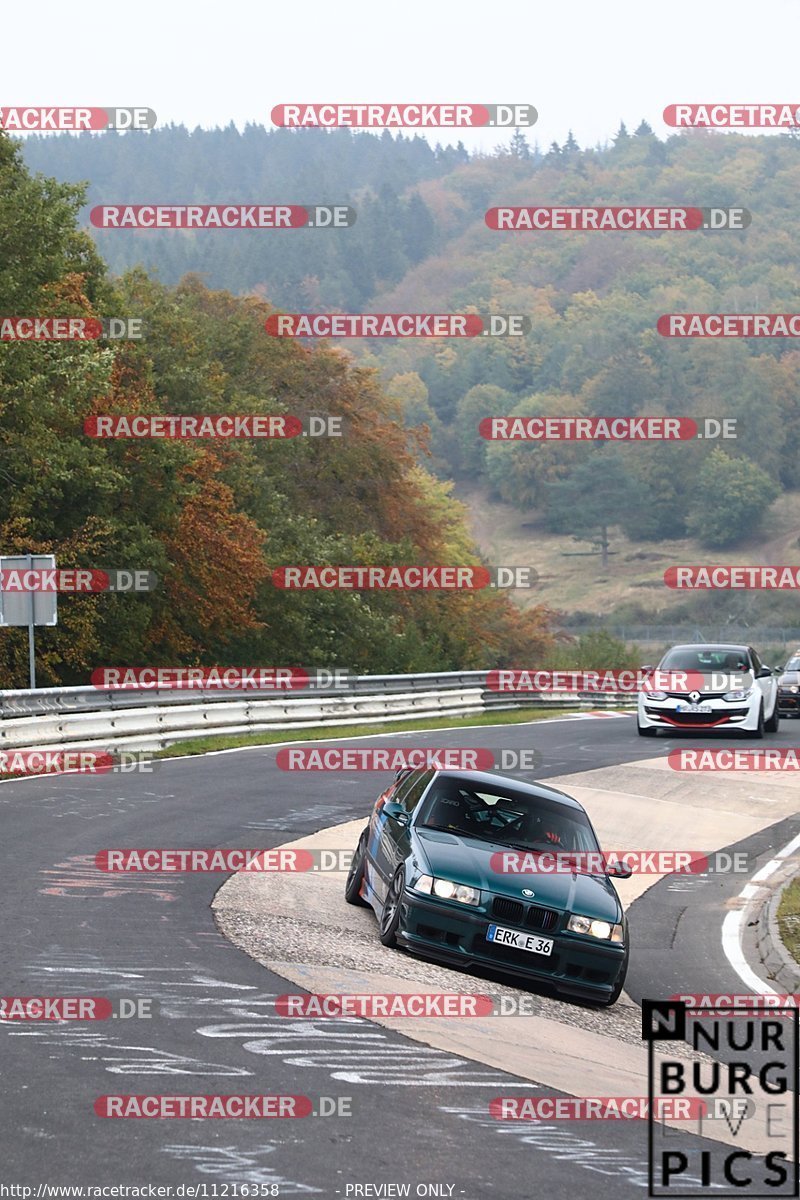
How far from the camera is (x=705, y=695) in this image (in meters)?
28.7

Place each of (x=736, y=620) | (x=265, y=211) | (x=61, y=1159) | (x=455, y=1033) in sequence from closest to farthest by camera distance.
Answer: (x=61, y=1159)
(x=455, y=1033)
(x=265, y=211)
(x=736, y=620)

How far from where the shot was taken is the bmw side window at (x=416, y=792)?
1212 centimetres

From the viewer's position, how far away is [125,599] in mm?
34750

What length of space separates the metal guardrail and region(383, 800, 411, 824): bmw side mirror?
10706mm

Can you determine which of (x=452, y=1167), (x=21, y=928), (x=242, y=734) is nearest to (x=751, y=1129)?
(x=452, y=1167)

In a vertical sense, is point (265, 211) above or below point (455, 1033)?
above

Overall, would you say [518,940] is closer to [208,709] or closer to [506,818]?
[506,818]

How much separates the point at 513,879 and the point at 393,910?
87 cm

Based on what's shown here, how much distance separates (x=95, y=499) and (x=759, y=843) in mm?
19555

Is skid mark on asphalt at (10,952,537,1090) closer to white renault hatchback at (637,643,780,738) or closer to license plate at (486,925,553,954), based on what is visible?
license plate at (486,925,553,954)

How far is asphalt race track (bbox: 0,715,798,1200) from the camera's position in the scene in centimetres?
616

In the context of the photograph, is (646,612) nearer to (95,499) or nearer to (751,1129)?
(95,499)
